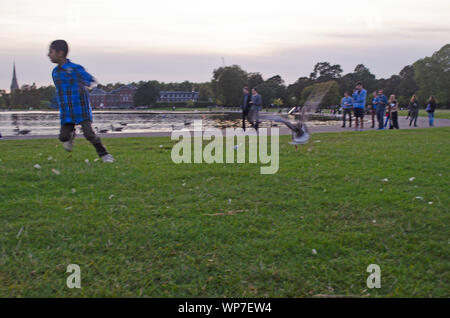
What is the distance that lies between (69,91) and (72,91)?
5 cm

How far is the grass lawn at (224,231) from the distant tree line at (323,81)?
44280 mm

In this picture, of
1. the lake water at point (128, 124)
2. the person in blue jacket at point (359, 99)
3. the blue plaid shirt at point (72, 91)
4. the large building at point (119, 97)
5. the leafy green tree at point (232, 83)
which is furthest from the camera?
the large building at point (119, 97)

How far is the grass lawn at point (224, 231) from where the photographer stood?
10.2ft

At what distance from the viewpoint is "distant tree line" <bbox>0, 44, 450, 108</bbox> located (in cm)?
7419

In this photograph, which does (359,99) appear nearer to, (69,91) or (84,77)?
(84,77)

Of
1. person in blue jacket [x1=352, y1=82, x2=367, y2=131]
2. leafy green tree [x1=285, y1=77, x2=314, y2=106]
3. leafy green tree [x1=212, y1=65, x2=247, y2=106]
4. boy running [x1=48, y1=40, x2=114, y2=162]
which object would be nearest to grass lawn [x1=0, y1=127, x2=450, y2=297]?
boy running [x1=48, y1=40, x2=114, y2=162]

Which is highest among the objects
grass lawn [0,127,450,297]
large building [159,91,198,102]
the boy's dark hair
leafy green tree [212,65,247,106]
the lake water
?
large building [159,91,198,102]

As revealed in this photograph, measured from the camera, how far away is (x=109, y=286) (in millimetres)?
3051

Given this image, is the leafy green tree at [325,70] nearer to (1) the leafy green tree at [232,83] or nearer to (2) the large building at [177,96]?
(1) the leafy green tree at [232,83]

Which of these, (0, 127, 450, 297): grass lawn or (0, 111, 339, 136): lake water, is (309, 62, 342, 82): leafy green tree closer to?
(0, 111, 339, 136): lake water

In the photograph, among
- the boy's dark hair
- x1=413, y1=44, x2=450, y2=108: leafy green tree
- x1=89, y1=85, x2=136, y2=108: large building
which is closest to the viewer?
the boy's dark hair

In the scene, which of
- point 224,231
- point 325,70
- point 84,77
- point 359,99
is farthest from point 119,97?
point 224,231

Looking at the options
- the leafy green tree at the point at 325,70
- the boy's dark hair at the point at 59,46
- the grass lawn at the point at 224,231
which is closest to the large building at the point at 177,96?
the leafy green tree at the point at 325,70
